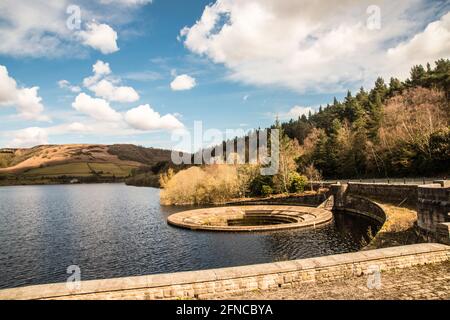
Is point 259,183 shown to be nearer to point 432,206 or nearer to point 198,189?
point 198,189

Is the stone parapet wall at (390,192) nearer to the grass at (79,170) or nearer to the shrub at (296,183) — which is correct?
the shrub at (296,183)

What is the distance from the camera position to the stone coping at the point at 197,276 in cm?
961

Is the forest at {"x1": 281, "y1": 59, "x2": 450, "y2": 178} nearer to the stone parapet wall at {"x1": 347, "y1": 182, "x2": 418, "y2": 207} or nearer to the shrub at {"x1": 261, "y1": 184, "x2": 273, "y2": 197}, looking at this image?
the stone parapet wall at {"x1": 347, "y1": 182, "x2": 418, "y2": 207}

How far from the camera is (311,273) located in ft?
38.1

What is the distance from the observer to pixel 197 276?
11.0 m

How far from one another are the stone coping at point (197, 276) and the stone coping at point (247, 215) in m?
24.0

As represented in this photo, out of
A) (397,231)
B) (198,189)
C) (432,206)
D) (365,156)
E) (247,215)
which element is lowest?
(247,215)

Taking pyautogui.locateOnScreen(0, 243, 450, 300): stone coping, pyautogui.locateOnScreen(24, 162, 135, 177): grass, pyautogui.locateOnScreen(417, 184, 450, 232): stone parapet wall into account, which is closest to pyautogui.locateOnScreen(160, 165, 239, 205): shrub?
pyautogui.locateOnScreen(417, 184, 450, 232): stone parapet wall

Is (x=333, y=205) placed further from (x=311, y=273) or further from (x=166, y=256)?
(x=311, y=273)

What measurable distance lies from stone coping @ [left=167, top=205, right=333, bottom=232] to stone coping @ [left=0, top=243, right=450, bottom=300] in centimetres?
2404

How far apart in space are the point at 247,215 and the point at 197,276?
1546 inches

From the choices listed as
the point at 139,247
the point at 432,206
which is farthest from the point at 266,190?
the point at 432,206

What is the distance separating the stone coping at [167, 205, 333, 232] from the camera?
1469 inches
